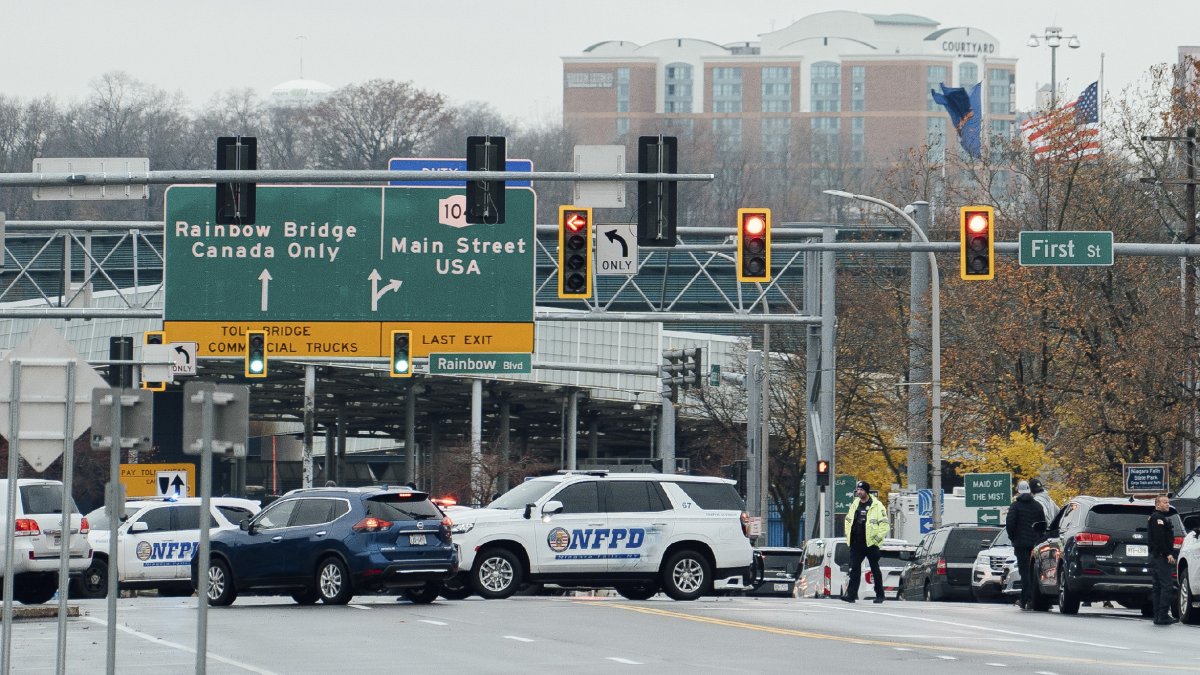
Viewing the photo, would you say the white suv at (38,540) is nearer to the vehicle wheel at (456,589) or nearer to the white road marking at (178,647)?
the white road marking at (178,647)

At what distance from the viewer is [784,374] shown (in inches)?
2598

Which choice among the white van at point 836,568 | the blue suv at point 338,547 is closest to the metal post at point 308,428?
the white van at point 836,568

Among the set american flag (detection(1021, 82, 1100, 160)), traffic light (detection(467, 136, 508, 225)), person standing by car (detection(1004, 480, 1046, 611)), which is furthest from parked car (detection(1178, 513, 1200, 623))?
american flag (detection(1021, 82, 1100, 160))

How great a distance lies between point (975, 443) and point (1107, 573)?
2207 centimetres

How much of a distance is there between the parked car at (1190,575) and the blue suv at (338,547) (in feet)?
28.7

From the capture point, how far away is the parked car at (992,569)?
3228 cm

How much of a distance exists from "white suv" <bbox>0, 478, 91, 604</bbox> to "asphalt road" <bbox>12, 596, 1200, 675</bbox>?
864 mm

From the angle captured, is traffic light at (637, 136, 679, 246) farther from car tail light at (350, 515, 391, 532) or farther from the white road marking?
the white road marking

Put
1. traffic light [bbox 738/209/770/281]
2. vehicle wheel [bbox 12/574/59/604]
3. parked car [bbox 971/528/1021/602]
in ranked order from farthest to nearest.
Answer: parked car [bbox 971/528/1021/602] → vehicle wheel [bbox 12/574/59/604] → traffic light [bbox 738/209/770/281]

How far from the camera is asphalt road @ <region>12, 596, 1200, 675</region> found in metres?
18.0

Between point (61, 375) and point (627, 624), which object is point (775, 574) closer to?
point (627, 624)

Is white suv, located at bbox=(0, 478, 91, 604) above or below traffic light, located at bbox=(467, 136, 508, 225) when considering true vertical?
below

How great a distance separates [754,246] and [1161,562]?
645 centimetres

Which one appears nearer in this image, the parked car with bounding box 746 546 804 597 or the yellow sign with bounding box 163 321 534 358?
the yellow sign with bounding box 163 321 534 358
